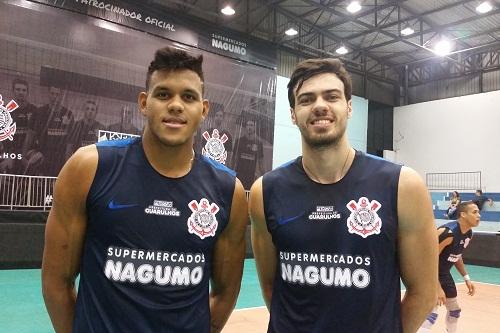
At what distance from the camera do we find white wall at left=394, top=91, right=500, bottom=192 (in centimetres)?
1614

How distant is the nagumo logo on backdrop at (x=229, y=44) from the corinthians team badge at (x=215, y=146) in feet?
7.44

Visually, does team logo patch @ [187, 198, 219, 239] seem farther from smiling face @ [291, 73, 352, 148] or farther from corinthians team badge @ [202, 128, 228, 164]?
corinthians team badge @ [202, 128, 228, 164]

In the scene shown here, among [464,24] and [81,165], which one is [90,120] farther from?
[464,24]

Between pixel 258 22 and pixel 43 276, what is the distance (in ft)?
48.2

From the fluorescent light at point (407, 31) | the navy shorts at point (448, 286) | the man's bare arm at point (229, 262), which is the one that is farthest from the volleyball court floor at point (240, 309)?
the fluorescent light at point (407, 31)

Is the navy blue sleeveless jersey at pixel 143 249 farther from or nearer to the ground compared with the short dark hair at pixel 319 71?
nearer to the ground

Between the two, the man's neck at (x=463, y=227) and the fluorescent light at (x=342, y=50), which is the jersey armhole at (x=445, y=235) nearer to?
the man's neck at (x=463, y=227)

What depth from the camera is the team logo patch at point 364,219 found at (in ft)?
6.46

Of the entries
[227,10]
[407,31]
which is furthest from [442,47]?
[227,10]

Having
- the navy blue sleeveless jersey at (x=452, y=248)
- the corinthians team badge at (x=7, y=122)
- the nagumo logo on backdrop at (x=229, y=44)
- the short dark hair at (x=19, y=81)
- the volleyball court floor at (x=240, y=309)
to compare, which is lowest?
→ the volleyball court floor at (x=240, y=309)

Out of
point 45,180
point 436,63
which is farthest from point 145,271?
point 436,63

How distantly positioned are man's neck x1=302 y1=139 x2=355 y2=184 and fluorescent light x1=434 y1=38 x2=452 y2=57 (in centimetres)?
1584

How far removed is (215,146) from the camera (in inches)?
477

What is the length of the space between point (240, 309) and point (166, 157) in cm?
469
